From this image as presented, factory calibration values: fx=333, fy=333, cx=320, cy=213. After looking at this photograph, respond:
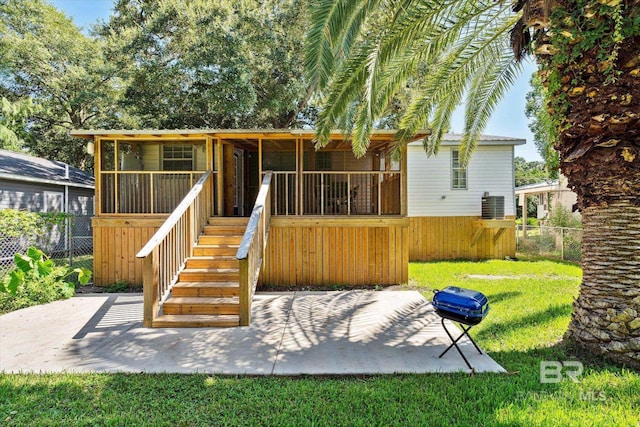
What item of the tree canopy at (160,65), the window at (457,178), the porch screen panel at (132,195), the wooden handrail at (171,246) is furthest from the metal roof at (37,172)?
the window at (457,178)

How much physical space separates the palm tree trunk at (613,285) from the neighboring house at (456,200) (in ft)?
26.6

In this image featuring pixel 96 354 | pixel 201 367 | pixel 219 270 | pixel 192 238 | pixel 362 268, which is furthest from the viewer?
pixel 362 268

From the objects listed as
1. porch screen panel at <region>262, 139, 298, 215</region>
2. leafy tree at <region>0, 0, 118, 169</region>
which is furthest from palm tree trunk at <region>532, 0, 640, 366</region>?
leafy tree at <region>0, 0, 118, 169</region>

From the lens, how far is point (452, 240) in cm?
1197

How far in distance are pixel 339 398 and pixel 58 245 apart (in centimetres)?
1356

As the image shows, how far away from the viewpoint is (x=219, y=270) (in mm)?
6094

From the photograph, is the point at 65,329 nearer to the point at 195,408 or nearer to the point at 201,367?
the point at 201,367

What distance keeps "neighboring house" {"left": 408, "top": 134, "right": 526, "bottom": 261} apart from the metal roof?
43.8 feet

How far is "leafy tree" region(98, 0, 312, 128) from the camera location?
40.4ft

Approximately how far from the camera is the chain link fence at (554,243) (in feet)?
35.8

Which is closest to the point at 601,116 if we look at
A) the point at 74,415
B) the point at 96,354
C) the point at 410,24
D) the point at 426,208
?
the point at 410,24

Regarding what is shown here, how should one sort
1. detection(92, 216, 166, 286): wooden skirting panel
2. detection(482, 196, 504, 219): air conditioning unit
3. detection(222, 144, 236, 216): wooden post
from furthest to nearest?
detection(482, 196, 504, 219): air conditioning unit < detection(222, 144, 236, 216): wooden post < detection(92, 216, 166, 286): wooden skirting panel

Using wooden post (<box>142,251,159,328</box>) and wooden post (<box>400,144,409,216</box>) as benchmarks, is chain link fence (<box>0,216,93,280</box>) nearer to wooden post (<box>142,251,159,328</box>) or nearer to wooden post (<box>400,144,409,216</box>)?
wooden post (<box>142,251,159,328</box>)

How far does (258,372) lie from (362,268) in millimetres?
4514
